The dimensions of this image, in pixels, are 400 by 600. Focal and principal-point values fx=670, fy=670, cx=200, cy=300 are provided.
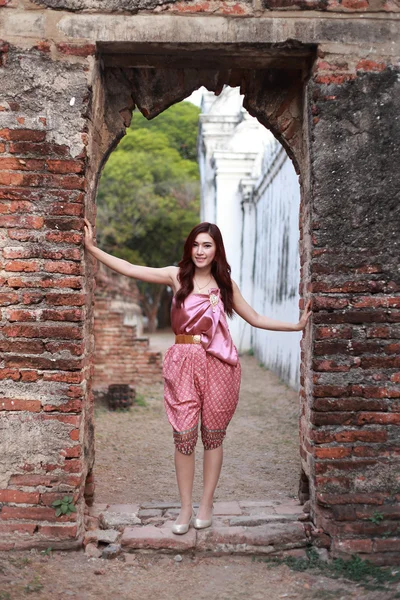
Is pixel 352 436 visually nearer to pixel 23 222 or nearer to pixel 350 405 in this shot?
pixel 350 405

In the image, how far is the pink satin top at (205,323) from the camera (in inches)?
154

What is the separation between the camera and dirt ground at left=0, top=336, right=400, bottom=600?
346 centimetres

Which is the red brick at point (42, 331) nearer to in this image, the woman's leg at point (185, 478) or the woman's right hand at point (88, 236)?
the woman's right hand at point (88, 236)

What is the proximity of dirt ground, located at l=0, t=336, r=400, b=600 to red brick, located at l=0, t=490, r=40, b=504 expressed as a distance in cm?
28

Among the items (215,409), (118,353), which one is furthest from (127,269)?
(118,353)

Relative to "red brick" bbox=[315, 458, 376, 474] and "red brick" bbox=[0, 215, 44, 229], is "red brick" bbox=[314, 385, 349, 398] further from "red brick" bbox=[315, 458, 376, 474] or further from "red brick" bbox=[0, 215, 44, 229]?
"red brick" bbox=[0, 215, 44, 229]

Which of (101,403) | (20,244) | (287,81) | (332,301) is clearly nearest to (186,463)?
(332,301)

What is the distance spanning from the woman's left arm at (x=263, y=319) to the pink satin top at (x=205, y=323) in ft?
0.51

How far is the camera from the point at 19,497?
382 cm

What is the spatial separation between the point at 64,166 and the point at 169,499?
2.60m

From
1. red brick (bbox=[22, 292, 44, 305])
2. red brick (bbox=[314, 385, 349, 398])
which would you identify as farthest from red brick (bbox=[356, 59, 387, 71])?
red brick (bbox=[22, 292, 44, 305])

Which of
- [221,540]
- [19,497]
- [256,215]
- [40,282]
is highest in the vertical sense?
[256,215]

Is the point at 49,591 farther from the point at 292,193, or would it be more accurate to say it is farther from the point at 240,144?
the point at 240,144

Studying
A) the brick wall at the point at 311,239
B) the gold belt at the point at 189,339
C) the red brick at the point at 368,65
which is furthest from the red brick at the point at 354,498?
the red brick at the point at 368,65
